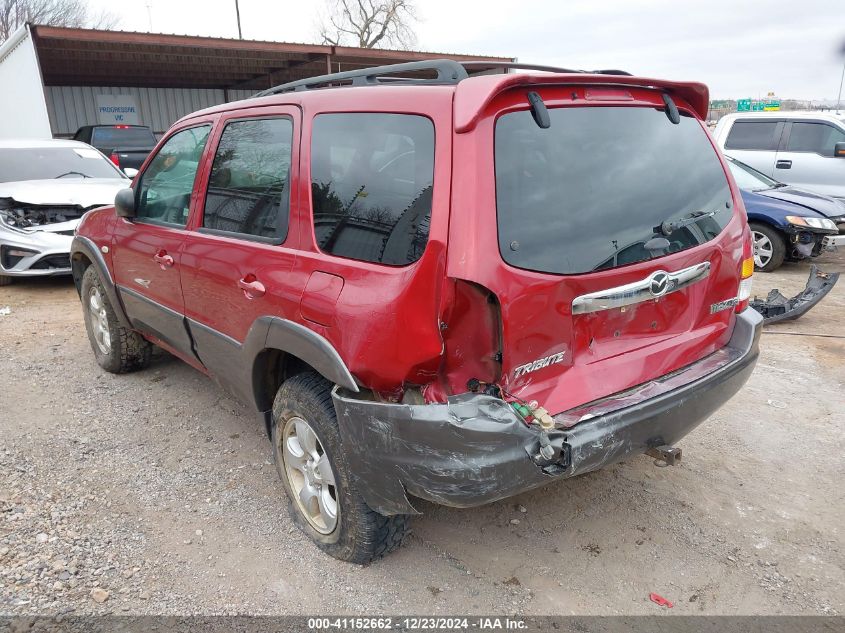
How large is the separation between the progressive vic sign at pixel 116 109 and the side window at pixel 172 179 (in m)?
21.2

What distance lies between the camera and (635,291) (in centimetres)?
229

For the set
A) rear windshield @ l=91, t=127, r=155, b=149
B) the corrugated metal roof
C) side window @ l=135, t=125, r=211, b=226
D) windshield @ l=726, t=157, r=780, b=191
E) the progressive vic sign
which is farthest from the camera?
the progressive vic sign

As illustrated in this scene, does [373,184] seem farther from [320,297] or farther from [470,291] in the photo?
[470,291]

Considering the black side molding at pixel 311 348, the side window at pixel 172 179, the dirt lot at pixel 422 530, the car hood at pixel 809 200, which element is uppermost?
the side window at pixel 172 179

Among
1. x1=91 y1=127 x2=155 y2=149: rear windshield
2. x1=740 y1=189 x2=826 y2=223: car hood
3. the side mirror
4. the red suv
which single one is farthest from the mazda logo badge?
x1=91 y1=127 x2=155 y2=149: rear windshield

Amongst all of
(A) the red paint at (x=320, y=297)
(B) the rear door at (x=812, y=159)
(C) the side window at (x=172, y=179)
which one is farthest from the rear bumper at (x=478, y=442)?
(B) the rear door at (x=812, y=159)

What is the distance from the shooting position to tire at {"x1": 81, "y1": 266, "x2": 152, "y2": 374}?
4.47 metres

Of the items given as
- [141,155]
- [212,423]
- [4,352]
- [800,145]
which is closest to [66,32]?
[141,155]

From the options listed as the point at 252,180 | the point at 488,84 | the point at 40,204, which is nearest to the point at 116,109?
the point at 40,204

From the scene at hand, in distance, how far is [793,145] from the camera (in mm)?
9547

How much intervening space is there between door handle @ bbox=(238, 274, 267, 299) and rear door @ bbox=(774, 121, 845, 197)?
31.1ft

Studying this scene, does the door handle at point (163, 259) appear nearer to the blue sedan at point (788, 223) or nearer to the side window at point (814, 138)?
the blue sedan at point (788, 223)

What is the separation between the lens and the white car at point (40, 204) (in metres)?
6.89

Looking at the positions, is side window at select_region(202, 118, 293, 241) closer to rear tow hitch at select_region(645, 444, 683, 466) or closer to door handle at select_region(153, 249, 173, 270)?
door handle at select_region(153, 249, 173, 270)
